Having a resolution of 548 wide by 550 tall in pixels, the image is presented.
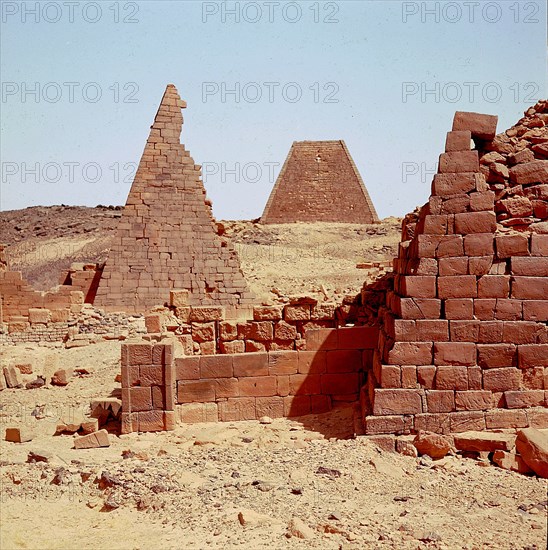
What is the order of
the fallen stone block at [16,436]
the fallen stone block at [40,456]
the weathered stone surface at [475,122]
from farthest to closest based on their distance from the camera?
the fallen stone block at [16,436] < the weathered stone surface at [475,122] < the fallen stone block at [40,456]

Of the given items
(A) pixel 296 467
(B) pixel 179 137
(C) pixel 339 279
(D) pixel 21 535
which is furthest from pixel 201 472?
(C) pixel 339 279

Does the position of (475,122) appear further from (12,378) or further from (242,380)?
(12,378)

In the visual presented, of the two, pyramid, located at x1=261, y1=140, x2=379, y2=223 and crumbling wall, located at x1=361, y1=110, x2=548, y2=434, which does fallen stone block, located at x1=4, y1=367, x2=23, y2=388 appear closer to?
crumbling wall, located at x1=361, y1=110, x2=548, y2=434

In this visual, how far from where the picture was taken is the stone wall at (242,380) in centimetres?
894

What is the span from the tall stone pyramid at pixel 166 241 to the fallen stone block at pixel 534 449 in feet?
37.7

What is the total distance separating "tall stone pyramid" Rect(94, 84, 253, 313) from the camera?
17.8 meters

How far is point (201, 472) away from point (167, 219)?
11.4 meters

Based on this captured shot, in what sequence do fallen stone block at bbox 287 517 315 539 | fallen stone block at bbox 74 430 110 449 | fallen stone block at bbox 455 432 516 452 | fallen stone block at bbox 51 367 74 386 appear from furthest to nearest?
fallen stone block at bbox 51 367 74 386
fallen stone block at bbox 74 430 110 449
fallen stone block at bbox 455 432 516 452
fallen stone block at bbox 287 517 315 539

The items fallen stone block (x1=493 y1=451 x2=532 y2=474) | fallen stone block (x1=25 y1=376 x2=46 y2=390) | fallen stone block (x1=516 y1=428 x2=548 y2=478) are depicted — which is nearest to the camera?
fallen stone block (x1=516 y1=428 x2=548 y2=478)

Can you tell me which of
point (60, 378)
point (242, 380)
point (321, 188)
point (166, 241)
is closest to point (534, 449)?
point (242, 380)

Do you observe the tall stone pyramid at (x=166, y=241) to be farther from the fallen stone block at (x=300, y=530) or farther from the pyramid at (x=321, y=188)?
the pyramid at (x=321, y=188)

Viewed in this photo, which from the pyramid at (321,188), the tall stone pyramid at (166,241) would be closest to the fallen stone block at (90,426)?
the tall stone pyramid at (166,241)

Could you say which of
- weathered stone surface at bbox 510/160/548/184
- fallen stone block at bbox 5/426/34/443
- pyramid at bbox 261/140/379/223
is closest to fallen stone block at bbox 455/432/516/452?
weathered stone surface at bbox 510/160/548/184

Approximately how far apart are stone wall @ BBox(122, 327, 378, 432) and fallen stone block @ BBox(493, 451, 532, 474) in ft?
9.13
